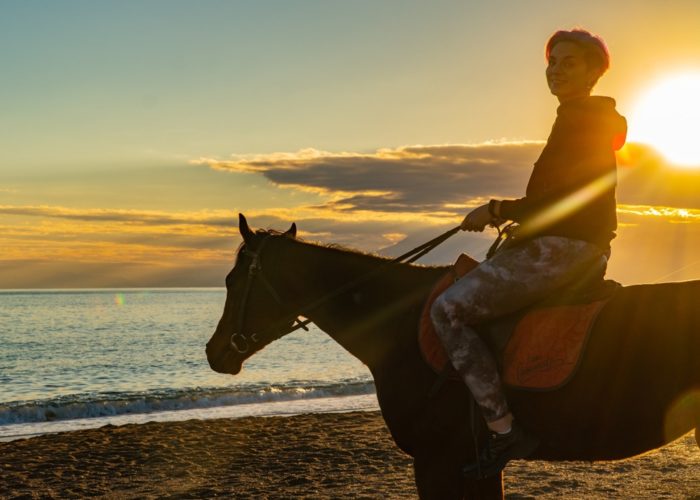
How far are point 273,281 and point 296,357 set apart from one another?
3172 centimetres

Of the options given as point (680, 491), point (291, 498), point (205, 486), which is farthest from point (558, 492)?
point (205, 486)

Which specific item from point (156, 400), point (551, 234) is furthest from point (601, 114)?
point (156, 400)

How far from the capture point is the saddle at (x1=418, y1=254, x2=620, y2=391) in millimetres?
4441

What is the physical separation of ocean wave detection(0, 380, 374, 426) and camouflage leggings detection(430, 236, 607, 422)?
697 inches

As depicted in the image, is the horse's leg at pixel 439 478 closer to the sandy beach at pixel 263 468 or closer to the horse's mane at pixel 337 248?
the horse's mane at pixel 337 248

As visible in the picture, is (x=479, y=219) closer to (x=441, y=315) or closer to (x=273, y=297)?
(x=441, y=315)

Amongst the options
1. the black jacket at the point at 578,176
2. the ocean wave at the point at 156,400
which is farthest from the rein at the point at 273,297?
the ocean wave at the point at 156,400

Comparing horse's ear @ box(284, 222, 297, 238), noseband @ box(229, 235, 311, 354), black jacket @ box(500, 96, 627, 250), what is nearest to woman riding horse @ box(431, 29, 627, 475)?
black jacket @ box(500, 96, 627, 250)

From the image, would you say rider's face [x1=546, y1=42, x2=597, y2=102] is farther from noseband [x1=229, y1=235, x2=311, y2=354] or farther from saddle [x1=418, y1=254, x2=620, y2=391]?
noseband [x1=229, y1=235, x2=311, y2=354]

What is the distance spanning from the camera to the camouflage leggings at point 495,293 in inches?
177

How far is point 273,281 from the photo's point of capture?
5543 millimetres

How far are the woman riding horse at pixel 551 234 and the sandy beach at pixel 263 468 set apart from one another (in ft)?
17.9

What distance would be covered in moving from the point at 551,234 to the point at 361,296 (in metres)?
1.53

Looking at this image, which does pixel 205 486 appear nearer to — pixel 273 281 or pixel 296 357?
pixel 273 281
